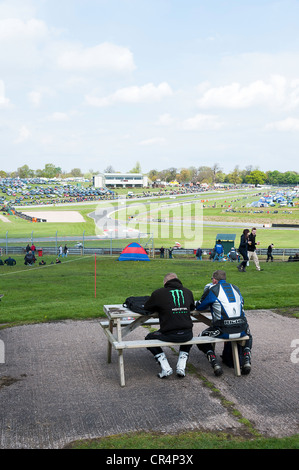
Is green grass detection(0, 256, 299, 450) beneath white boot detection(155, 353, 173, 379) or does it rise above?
beneath

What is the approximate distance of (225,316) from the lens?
654 centimetres

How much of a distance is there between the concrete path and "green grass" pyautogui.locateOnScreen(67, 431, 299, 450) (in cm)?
15

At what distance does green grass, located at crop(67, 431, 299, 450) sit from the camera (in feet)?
14.4

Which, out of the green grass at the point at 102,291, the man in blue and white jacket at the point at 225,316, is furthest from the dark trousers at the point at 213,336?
the green grass at the point at 102,291

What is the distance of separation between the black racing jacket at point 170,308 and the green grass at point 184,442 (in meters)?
1.83

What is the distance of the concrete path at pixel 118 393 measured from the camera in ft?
15.9

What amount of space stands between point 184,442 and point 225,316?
7.85ft

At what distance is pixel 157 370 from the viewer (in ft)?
21.9

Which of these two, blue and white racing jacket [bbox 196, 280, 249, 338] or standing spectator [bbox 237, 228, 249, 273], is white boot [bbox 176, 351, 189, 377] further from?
standing spectator [bbox 237, 228, 249, 273]

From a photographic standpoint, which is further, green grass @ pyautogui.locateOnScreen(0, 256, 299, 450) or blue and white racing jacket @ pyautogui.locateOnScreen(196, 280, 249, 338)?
blue and white racing jacket @ pyautogui.locateOnScreen(196, 280, 249, 338)

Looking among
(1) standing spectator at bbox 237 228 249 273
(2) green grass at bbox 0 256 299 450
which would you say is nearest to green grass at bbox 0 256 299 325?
(2) green grass at bbox 0 256 299 450

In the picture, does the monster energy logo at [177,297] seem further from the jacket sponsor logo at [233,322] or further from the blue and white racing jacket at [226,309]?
the jacket sponsor logo at [233,322]

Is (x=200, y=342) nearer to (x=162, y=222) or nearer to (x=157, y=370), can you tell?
(x=157, y=370)

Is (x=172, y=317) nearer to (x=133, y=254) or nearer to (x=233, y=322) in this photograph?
(x=233, y=322)
